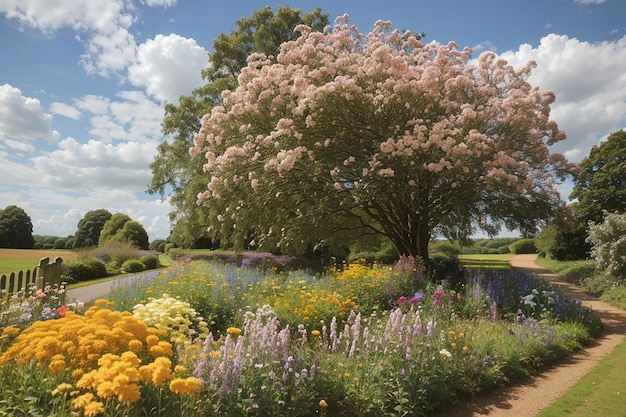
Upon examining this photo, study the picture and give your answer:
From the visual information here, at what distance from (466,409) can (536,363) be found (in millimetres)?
2613

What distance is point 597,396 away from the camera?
18.7ft

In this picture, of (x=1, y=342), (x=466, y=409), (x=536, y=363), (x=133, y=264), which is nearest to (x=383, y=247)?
(x=133, y=264)

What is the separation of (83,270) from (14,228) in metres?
31.4

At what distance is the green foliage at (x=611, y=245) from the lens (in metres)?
16.3

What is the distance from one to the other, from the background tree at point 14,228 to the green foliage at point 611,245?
50.3m

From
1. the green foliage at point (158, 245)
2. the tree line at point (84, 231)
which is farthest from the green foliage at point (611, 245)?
the green foliage at point (158, 245)

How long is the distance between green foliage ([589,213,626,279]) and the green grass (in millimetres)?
11308

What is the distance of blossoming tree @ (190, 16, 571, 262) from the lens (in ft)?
37.8

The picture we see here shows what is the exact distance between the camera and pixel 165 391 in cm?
346

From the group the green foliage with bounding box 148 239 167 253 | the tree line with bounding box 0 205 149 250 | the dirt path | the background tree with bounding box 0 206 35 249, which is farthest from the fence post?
the background tree with bounding box 0 206 35 249

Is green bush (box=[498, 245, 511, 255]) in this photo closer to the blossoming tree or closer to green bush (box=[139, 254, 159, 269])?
the blossoming tree

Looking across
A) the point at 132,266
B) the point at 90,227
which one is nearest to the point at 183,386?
the point at 132,266

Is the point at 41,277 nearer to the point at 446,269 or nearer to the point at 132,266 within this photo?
the point at 446,269

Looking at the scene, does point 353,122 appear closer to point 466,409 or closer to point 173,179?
point 466,409
